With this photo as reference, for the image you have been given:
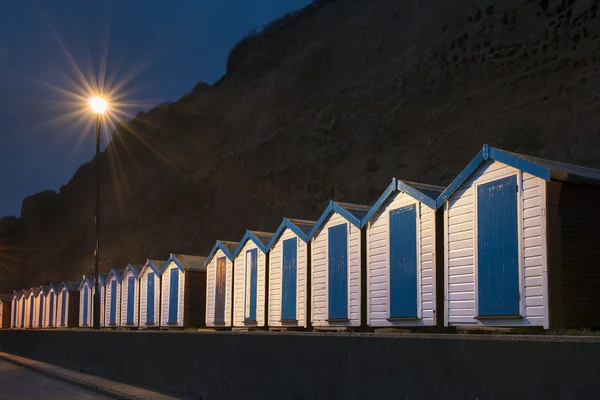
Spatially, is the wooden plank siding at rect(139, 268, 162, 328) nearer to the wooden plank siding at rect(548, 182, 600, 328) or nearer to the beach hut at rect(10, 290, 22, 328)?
the wooden plank siding at rect(548, 182, 600, 328)

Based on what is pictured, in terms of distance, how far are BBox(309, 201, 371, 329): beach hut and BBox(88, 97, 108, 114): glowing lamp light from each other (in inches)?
398

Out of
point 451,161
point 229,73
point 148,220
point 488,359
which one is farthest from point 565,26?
point 229,73

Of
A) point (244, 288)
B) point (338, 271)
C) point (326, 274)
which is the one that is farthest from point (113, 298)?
point (338, 271)

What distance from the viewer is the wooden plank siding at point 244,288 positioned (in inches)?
770

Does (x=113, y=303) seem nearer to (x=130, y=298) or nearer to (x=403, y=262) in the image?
(x=130, y=298)

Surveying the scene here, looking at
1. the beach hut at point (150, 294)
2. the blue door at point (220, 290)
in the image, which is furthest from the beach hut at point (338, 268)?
the beach hut at point (150, 294)

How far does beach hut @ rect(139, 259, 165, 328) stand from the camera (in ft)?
88.3

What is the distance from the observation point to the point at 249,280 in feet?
66.9

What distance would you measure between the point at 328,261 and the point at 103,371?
255 inches

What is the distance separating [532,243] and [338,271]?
240 inches

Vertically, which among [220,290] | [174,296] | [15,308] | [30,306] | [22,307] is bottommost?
[15,308]

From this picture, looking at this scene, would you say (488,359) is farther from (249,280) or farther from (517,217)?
(249,280)

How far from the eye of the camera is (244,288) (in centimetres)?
2069

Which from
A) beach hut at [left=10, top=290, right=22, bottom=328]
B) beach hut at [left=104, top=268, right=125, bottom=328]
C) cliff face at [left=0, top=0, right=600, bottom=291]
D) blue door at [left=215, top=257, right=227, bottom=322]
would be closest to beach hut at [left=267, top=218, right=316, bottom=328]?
A: blue door at [left=215, top=257, right=227, bottom=322]
